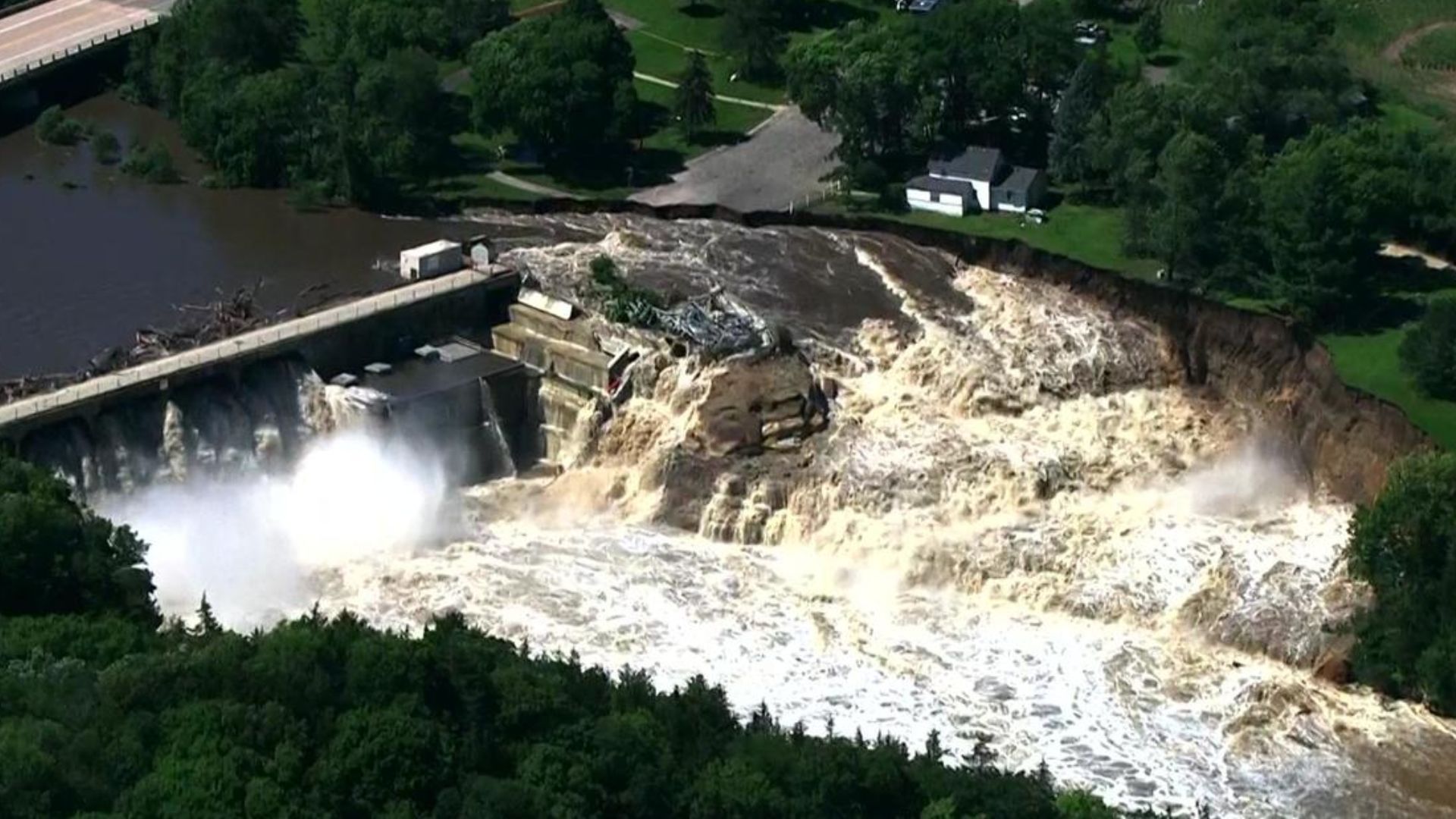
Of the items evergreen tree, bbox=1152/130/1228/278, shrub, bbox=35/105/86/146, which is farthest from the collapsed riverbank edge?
shrub, bbox=35/105/86/146

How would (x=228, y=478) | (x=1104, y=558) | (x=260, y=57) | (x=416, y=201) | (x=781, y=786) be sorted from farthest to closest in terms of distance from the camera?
(x=260, y=57) → (x=416, y=201) → (x=228, y=478) → (x=1104, y=558) → (x=781, y=786)

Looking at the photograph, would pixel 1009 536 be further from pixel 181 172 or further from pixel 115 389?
pixel 181 172

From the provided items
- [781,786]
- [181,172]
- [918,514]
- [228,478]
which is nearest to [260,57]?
[181,172]

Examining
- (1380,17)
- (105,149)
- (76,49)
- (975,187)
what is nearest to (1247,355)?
(975,187)

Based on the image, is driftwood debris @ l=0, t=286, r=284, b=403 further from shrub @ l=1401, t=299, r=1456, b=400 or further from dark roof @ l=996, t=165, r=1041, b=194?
shrub @ l=1401, t=299, r=1456, b=400

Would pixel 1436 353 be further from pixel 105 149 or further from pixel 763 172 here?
pixel 105 149

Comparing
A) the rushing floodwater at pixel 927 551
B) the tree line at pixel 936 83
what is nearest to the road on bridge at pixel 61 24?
the rushing floodwater at pixel 927 551

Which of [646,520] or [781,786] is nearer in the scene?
[781,786]
